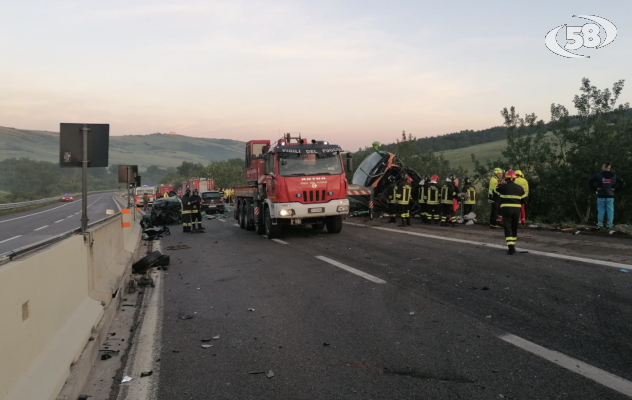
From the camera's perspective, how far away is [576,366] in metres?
3.68

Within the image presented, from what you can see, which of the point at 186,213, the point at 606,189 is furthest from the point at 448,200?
the point at 186,213

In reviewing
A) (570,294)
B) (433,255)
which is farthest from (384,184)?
(570,294)

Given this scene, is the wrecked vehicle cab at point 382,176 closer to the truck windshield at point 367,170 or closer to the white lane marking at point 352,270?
the truck windshield at point 367,170

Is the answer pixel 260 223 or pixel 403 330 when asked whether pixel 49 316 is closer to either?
pixel 403 330

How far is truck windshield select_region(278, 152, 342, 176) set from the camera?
1335cm

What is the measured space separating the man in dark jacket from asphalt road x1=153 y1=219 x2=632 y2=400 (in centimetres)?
539

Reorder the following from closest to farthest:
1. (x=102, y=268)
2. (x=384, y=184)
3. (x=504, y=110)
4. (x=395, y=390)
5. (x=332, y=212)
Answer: (x=395, y=390) → (x=102, y=268) → (x=332, y=212) → (x=384, y=184) → (x=504, y=110)

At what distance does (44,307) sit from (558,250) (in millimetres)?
9084

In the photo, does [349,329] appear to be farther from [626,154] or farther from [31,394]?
[626,154]

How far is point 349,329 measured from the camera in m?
4.95

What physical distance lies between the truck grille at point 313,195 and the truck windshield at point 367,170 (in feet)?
23.0

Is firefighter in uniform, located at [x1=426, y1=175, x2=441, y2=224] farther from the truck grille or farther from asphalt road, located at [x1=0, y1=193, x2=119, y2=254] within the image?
asphalt road, located at [x1=0, y1=193, x2=119, y2=254]

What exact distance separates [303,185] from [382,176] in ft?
24.0

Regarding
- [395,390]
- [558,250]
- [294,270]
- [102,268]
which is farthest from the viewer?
[558,250]
